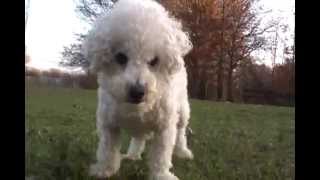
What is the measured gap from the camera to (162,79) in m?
3.62

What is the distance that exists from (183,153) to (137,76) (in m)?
2.02

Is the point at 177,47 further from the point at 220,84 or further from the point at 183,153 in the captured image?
the point at 220,84

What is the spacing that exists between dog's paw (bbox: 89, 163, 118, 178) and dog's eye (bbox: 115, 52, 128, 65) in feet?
2.99

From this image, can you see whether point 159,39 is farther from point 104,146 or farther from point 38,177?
point 38,177

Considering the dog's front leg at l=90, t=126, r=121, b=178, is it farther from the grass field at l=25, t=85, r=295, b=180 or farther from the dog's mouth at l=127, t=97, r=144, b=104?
the dog's mouth at l=127, t=97, r=144, b=104

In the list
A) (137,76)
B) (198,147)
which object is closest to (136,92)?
(137,76)

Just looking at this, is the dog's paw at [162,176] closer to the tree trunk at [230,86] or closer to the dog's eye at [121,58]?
the dog's eye at [121,58]

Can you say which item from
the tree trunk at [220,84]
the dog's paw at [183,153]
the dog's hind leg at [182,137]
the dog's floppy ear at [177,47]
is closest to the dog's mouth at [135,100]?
the dog's floppy ear at [177,47]

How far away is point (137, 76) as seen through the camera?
3.28 meters

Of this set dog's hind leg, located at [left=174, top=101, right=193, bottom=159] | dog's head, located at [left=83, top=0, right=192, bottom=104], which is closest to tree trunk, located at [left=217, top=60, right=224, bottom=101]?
dog's hind leg, located at [left=174, top=101, right=193, bottom=159]

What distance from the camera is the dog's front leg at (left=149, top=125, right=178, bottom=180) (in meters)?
3.91
